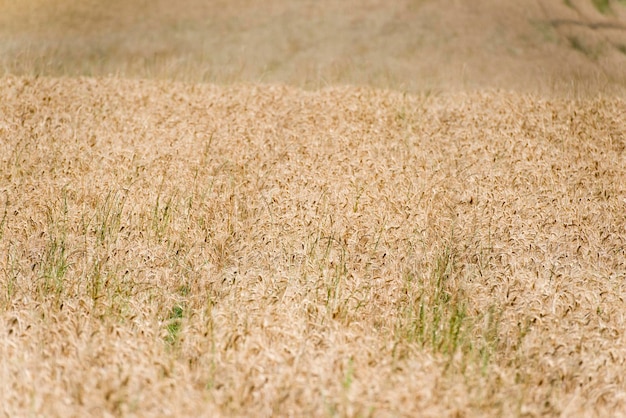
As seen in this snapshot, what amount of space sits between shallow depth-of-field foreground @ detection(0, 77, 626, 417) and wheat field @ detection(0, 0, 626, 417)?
0.02 metres

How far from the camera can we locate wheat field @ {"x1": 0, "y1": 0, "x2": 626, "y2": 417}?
154 inches

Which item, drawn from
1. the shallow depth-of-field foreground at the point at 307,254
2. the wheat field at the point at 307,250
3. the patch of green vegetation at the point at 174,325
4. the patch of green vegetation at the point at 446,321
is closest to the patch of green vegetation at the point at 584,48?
the wheat field at the point at 307,250

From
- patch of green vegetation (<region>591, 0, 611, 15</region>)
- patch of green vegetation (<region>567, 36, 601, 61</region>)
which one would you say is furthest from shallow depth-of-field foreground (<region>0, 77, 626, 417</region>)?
patch of green vegetation (<region>591, 0, 611, 15</region>)

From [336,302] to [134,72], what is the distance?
8661 millimetres

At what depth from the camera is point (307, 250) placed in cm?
600

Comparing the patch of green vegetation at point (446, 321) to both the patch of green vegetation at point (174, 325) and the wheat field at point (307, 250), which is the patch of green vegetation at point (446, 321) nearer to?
the wheat field at point (307, 250)

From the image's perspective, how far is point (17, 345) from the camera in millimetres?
4246

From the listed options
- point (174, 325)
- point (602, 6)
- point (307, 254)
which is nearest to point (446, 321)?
point (307, 254)

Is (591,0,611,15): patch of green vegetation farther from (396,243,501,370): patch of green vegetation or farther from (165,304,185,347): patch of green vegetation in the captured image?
(165,304,185,347): patch of green vegetation

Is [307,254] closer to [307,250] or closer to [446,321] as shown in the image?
[307,250]

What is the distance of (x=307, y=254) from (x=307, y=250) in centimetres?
8

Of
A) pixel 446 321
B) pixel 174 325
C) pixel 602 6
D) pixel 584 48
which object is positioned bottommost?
pixel 584 48

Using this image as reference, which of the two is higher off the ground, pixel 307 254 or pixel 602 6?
pixel 307 254

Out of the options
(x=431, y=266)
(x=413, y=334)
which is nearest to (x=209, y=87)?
(x=431, y=266)
